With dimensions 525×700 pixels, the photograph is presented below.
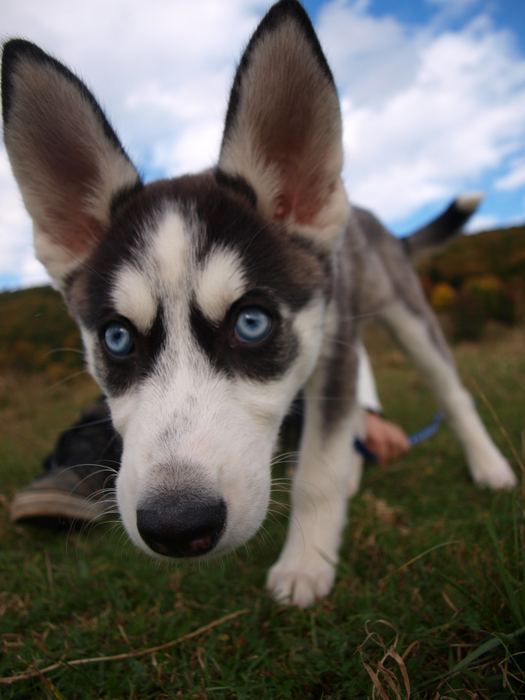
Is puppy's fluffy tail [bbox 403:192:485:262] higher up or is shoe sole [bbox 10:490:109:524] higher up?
puppy's fluffy tail [bbox 403:192:485:262]

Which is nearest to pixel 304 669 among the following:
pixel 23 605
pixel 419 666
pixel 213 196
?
pixel 419 666

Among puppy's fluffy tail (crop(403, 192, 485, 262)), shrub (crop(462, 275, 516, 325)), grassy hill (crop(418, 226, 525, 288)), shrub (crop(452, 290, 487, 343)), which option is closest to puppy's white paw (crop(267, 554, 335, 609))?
puppy's fluffy tail (crop(403, 192, 485, 262))

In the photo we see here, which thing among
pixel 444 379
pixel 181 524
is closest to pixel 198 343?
pixel 181 524

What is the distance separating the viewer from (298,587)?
5.38 ft

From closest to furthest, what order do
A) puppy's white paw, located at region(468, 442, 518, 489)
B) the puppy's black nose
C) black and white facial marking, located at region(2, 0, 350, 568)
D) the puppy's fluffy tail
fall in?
1. the puppy's black nose
2. black and white facial marking, located at region(2, 0, 350, 568)
3. puppy's white paw, located at region(468, 442, 518, 489)
4. the puppy's fluffy tail

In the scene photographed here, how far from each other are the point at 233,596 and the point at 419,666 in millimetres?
756

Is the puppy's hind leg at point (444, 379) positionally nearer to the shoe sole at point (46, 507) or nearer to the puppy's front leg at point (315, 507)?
the puppy's front leg at point (315, 507)

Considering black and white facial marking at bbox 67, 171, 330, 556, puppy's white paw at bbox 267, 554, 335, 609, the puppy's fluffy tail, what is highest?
the puppy's fluffy tail

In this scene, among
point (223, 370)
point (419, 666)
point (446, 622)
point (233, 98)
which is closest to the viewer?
point (419, 666)

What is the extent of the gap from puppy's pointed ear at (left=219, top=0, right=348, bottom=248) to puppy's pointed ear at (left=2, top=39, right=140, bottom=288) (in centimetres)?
46

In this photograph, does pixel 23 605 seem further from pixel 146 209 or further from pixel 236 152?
pixel 236 152

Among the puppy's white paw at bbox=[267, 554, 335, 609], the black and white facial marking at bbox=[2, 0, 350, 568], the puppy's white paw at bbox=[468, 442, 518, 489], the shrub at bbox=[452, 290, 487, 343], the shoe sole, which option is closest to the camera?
the black and white facial marking at bbox=[2, 0, 350, 568]

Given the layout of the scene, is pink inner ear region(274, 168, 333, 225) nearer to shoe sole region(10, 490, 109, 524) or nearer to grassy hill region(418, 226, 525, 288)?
shoe sole region(10, 490, 109, 524)

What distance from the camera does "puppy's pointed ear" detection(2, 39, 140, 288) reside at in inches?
59.6
